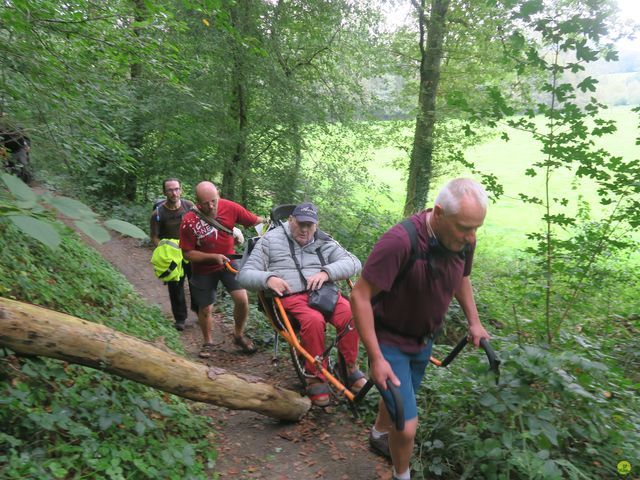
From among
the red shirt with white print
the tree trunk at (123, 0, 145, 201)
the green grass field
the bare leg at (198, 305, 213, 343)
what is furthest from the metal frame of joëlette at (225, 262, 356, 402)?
the tree trunk at (123, 0, 145, 201)

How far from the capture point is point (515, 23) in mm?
4875

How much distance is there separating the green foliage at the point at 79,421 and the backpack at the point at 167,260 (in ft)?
5.49

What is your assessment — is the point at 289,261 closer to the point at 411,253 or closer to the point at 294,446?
the point at 294,446

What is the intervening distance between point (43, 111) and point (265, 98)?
6.27 metres

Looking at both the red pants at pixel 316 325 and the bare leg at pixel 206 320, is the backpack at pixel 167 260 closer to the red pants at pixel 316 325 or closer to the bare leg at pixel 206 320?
the bare leg at pixel 206 320

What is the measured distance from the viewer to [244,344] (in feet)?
19.0

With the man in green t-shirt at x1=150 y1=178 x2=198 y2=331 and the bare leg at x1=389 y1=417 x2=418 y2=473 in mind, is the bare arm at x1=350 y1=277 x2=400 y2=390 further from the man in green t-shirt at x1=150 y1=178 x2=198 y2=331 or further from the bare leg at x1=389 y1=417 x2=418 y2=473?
the man in green t-shirt at x1=150 y1=178 x2=198 y2=331

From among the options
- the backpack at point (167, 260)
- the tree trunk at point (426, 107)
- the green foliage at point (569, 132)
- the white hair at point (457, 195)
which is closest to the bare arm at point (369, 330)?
the white hair at point (457, 195)

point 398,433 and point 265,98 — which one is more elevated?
point 265,98

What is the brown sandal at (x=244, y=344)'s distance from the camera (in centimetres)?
577

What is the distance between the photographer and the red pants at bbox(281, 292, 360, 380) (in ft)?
13.0

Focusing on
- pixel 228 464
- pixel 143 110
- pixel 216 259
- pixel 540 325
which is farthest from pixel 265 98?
pixel 228 464

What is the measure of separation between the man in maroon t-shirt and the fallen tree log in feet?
4.11

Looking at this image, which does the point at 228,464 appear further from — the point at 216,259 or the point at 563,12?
the point at 563,12
